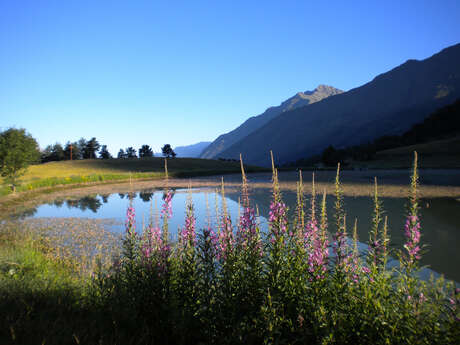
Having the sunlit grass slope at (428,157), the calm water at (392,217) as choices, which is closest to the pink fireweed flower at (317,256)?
the calm water at (392,217)

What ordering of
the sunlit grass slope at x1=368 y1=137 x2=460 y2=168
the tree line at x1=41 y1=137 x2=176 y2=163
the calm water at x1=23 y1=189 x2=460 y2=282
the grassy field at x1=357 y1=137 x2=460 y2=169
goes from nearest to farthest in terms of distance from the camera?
the calm water at x1=23 y1=189 x2=460 y2=282, the grassy field at x1=357 y1=137 x2=460 y2=169, the sunlit grass slope at x1=368 y1=137 x2=460 y2=168, the tree line at x1=41 y1=137 x2=176 y2=163

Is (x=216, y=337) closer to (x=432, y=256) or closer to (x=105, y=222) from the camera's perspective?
(x=432, y=256)

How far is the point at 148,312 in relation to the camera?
4.39 m

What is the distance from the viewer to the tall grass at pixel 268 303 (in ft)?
10.9

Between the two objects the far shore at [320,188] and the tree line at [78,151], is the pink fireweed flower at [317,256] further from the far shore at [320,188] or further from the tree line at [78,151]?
the tree line at [78,151]

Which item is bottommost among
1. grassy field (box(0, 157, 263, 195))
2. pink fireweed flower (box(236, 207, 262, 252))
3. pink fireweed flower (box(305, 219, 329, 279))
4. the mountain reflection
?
the mountain reflection

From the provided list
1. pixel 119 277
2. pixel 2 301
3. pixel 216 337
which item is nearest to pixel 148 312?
pixel 119 277

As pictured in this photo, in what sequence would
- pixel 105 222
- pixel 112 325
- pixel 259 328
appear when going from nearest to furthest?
1. pixel 259 328
2. pixel 112 325
3. pixel 105 222

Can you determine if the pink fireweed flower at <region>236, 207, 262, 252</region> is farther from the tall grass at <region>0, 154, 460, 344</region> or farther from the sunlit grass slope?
the sunlit grass slope

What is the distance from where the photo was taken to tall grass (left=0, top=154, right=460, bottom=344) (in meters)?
3.32

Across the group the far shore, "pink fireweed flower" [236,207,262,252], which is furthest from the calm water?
the far shore

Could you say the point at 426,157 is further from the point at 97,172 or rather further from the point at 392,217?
the point at 97,172

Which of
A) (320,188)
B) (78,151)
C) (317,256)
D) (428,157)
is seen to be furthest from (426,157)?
(78,151)

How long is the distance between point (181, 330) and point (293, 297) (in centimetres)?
156
